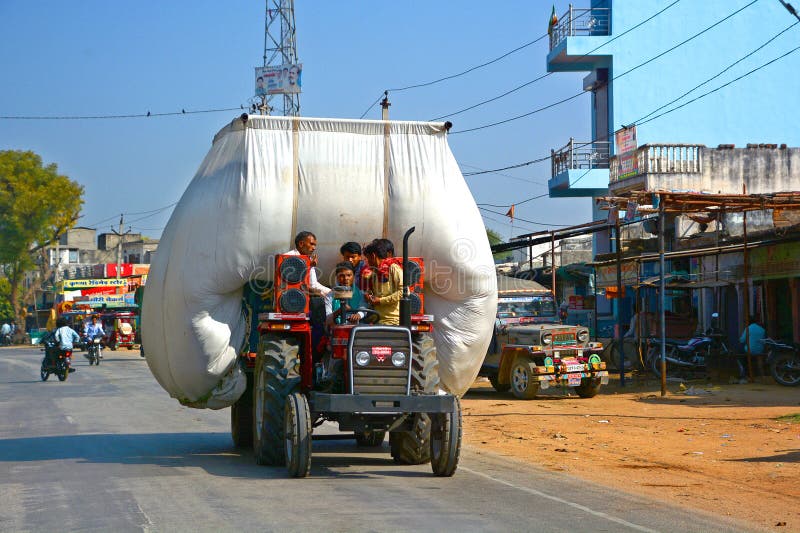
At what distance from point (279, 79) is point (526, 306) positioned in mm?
34843

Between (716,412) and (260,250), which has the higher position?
(260,250)

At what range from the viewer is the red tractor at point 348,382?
9.71 m

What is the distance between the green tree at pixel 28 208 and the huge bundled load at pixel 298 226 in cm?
6756

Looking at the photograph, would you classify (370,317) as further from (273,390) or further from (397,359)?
(273,390)

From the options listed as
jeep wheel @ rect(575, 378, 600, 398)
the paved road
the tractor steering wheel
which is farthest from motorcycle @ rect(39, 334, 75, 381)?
the tractor steering wheel

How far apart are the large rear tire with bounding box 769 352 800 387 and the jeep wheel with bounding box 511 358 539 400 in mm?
5447

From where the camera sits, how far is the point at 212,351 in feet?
37.1

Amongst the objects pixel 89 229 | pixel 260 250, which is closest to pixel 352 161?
pixel 260 250

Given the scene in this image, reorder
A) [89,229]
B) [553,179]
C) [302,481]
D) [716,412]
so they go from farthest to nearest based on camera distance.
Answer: [89,229]
[553,179]
[716,412]
[302,481]

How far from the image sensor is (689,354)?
2419 centimetres

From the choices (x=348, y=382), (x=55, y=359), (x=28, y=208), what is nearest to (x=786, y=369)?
(x=348, y=382)

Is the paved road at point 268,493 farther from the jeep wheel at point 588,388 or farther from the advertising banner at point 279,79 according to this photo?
the advertising banner at point 279,79

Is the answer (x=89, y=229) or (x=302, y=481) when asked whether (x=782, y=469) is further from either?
(x=89, y=229)

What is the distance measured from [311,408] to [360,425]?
71 centimetres
